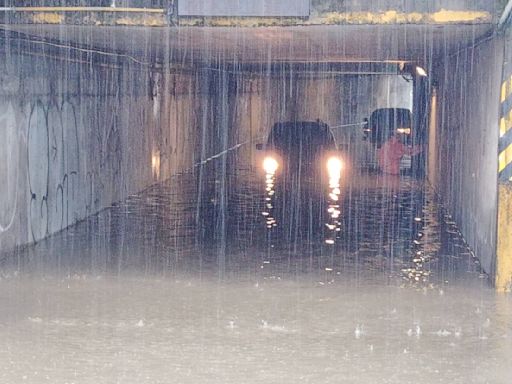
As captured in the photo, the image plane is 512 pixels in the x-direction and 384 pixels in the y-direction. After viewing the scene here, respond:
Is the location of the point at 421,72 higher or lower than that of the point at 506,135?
higher

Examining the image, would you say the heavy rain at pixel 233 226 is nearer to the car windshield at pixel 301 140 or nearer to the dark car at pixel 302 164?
the dark car at pixel 302 164

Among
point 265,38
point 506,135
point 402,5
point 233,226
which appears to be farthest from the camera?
point 233,226

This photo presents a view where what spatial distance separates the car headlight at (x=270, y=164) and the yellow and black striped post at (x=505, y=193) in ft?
44.5

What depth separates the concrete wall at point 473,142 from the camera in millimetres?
12091

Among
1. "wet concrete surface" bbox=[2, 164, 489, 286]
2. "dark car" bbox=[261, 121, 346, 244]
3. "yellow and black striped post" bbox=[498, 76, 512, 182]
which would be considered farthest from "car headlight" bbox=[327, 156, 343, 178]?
"yellow and black striped post" bbox=[498, 76, 512, 182]

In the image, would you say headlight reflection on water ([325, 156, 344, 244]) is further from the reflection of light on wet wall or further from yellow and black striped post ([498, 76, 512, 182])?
yellow and black striped post ([498, 76, 512, 182])

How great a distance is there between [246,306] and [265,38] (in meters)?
4.56

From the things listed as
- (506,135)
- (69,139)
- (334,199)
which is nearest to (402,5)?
(506,135)

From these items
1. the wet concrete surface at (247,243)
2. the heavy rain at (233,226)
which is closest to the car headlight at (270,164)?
the heavy rain at (233,226)

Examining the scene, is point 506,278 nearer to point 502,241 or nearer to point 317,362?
point 502,241

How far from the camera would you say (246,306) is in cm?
1041

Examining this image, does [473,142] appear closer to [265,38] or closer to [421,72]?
[265,38]

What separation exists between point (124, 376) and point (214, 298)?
3.09m

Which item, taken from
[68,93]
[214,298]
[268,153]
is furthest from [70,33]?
[268,153]
